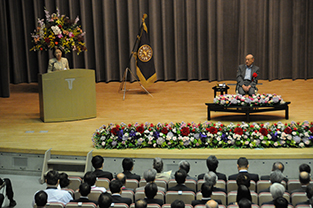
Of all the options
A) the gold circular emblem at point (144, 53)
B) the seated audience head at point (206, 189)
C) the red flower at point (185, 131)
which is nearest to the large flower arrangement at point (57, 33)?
the gold circular emblem at point (144, 53)

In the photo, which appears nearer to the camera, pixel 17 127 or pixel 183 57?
pixel 17 127

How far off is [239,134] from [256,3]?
769 cm

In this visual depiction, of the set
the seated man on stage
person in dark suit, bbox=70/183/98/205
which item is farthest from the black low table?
person in dark suit, bbox=70/183/98/205

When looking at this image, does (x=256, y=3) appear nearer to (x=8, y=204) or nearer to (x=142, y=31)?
(x=142, y=31)

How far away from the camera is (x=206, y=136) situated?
5.46 meters

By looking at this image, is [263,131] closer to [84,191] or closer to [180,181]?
[180,181]

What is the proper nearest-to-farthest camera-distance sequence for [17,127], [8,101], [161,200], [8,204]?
[161,200] < [8,204] < [17,127] < [8,101]

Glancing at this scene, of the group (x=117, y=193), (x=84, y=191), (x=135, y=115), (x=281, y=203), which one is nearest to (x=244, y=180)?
(x=281, y=203)

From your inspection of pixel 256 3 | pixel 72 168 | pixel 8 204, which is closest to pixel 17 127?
pixel 72 168

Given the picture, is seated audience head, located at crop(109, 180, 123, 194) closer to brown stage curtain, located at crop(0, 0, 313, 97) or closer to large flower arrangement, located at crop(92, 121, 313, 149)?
large flower arrangement, located at crop(92, 121, 313, 149)

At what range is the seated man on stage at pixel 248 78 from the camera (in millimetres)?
7566

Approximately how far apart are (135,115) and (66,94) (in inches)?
52.4

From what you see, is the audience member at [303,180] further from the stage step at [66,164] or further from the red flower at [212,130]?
the stage step at [66,164]

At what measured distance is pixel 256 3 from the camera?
39.6ft
